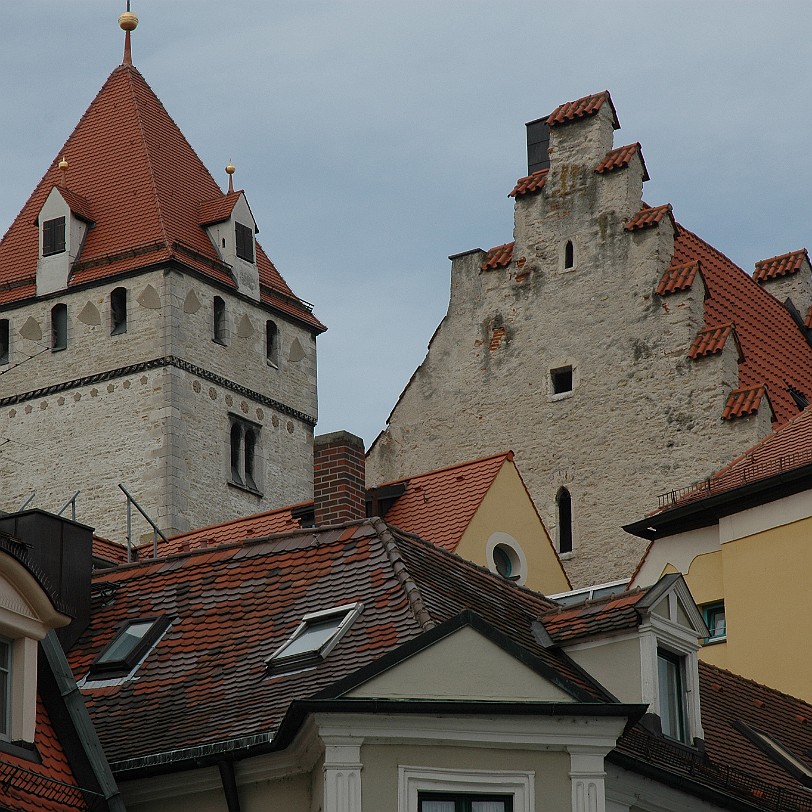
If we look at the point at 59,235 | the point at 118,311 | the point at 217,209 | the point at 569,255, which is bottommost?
the point at 569,255

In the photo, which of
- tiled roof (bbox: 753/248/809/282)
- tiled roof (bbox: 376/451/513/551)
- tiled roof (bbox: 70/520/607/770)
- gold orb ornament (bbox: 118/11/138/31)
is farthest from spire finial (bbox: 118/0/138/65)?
tiled roof (bbox: 70/520/607/770)

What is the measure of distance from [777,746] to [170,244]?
42559 millimetres

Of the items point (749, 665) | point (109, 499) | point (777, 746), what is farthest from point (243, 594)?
point (109, 499)

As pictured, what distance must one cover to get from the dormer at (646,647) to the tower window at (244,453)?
4265cm

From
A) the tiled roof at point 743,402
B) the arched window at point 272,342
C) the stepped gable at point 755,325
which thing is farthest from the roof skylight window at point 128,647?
the arched window at point 272,342

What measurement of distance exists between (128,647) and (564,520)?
23.3m

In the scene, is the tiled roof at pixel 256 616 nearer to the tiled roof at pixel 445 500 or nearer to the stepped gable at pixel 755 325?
the tiled roof at pixel 445 500

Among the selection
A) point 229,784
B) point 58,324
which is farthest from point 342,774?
point 58,324

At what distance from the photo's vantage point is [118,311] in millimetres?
62969

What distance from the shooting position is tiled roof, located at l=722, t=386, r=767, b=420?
40.4 metres

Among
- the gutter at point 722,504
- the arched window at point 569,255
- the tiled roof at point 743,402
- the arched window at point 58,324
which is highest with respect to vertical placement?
the arched window at point 58,324

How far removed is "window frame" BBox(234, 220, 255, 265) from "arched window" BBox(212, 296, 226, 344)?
65.0 inches

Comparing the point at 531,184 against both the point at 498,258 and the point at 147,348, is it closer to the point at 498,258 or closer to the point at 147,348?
the point at 498,258

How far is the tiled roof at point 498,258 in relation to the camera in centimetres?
4538
